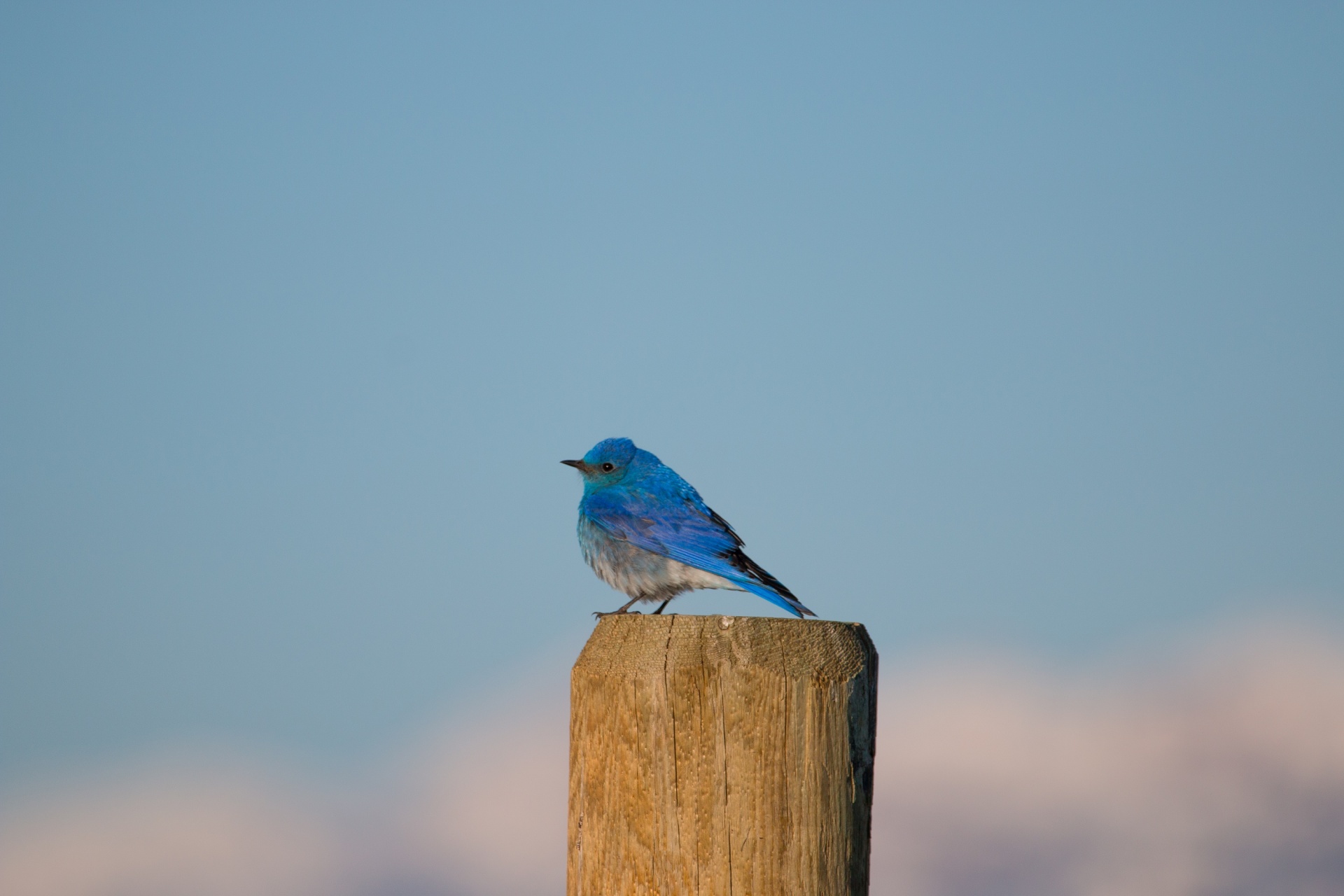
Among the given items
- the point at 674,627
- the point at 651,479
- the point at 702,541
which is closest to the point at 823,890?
the point at 674,627

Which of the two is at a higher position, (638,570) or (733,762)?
(638,570)

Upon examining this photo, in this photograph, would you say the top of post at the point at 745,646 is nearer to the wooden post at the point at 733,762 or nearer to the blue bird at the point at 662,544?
the wooden post at the point at 733,762

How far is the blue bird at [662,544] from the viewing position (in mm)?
7598

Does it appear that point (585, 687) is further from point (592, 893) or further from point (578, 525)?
point (578, 525)

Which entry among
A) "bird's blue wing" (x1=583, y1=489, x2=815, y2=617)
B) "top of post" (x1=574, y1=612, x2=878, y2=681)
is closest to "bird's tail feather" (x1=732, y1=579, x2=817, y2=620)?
"bird's blue wing" (x1=583, y1=489, x2=815, y2=617)

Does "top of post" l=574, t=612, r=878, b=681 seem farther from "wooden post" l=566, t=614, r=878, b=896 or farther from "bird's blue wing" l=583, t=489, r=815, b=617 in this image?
"bird's blue wing" l=583, t=489, r=815, b=617

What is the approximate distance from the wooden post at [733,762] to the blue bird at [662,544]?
3.26 m

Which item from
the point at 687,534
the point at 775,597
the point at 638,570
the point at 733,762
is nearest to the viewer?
the point at 733,762

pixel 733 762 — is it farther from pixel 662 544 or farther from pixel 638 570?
pixel 638 570

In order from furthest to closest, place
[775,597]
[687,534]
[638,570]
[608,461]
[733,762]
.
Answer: [608,461]
[638,570]
[687,534]
[775,597]
[733,762]

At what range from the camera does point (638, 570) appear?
8070mm

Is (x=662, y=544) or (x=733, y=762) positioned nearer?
(x=733, y=762)

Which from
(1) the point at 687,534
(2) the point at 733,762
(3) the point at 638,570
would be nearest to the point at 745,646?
(2) the point at 733,762

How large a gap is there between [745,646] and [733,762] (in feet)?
1.17
